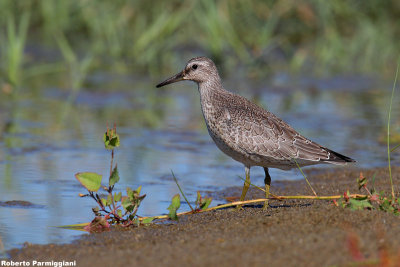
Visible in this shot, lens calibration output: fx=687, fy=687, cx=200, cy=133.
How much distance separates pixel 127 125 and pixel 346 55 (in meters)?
5.67

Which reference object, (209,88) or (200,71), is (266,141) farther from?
(200,71)

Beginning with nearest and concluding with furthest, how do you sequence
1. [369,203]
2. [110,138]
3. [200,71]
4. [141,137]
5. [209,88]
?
[369,203]
[110,138]
[209,88]
[200,71]
[141,137]

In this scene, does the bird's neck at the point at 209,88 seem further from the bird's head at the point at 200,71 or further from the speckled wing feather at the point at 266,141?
the speckled wing feather at the point at 266,141

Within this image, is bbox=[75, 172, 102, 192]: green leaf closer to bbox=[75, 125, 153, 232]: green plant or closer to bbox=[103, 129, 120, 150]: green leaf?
bbox=[75, 125, 153, 232]: green plant

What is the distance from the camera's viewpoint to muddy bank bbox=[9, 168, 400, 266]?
164 inches

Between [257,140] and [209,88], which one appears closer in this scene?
[257,140]

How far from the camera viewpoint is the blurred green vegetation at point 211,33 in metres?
12.6

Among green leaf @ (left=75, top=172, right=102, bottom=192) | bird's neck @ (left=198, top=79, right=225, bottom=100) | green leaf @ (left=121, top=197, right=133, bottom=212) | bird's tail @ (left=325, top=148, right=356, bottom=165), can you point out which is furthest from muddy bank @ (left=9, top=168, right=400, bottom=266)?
bird's neck @ (left=198, top=79, right=225, bottom=100)

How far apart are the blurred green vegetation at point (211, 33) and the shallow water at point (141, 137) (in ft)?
2.21

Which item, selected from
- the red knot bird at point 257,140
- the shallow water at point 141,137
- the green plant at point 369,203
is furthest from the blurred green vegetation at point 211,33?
the green plant at point 369,203

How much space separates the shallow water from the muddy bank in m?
0.52

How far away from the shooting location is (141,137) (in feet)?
29.9

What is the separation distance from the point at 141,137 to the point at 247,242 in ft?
15.7

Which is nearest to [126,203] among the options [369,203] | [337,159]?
[369,203]
